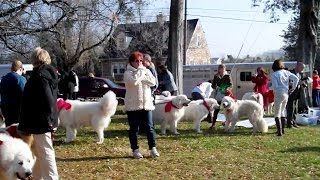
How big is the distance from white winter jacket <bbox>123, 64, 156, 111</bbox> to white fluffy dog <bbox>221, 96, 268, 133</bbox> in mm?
4311

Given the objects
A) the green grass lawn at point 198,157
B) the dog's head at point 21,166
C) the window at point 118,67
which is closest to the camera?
the dog's head at point 21,166

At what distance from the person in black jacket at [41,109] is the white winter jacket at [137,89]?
2.12 m

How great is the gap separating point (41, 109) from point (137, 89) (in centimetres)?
243

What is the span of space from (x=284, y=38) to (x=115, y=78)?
802 inches

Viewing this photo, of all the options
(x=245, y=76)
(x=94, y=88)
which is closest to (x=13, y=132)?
(x=94, y=88)

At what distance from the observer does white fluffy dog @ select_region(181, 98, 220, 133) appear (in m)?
11.6

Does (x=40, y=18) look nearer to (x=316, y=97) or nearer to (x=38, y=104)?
(x=38, y=104)

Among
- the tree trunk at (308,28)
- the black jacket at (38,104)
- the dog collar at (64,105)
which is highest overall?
the tree trunk at (308,28)

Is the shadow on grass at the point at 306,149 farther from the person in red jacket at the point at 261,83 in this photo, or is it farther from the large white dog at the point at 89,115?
the person in red jacket at the point at 261,83

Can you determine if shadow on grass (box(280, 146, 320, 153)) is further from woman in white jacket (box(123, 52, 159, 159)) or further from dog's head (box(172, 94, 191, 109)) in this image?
woman in white jacket (box(123, 52, 159, 159))

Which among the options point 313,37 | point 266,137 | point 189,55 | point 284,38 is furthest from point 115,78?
point 266,137

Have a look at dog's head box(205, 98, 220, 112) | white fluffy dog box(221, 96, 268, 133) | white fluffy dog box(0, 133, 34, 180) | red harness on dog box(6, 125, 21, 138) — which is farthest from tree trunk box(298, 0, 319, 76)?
white fluffy dog box(0, 133, 34, 180)

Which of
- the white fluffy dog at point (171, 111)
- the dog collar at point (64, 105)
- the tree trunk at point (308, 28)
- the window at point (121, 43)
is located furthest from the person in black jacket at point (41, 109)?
the window at point (121, 43)

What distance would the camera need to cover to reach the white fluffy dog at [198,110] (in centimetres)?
1156
